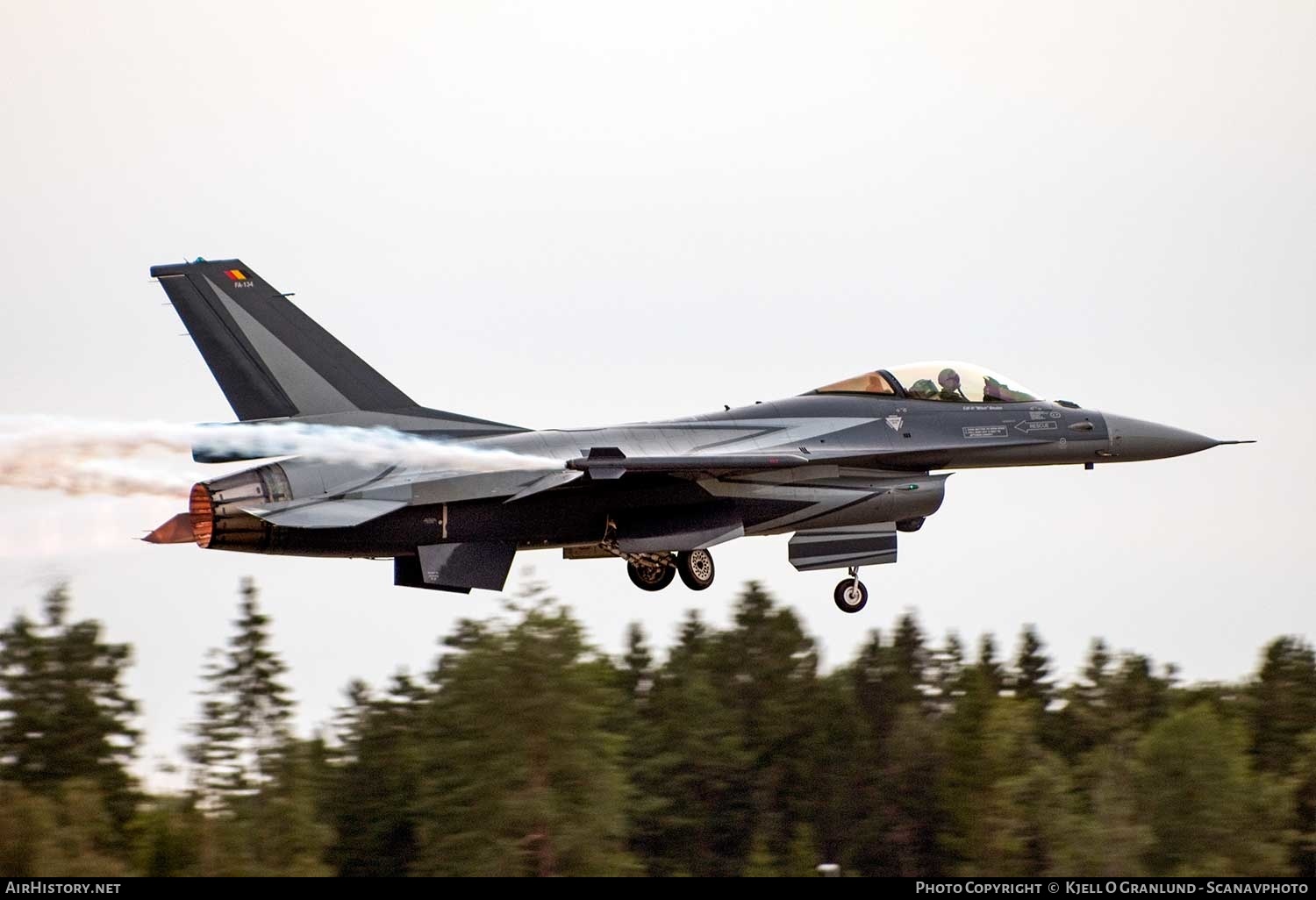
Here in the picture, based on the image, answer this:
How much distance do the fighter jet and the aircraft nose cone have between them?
0.03 metres

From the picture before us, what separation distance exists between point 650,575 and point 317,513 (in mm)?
5112

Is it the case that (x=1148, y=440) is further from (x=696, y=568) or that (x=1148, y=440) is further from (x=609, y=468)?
(x=609, y=468)

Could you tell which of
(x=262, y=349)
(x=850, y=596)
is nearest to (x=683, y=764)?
(x=850, y=596)

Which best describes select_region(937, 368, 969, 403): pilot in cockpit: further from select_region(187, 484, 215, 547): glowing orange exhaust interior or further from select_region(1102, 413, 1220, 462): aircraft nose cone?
select_region(187, 484, 215, 547): glowing orange exhaust interior

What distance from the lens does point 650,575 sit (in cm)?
2339

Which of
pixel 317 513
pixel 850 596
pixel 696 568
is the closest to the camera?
pixel 317 513

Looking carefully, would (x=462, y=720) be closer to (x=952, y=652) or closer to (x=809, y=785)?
(x=809, y=785)

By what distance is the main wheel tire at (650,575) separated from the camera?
23.4 m

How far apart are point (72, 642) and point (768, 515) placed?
29194 millimetres

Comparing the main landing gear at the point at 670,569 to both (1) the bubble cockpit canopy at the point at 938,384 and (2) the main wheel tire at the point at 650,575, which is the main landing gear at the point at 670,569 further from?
(1) the bubble cockpit canopy at the point at 938,384

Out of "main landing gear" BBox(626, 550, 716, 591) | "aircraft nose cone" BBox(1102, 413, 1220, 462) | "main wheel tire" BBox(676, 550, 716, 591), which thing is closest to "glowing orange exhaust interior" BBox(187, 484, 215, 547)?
"main landing gear" BBox(626, 550, 716, 591)

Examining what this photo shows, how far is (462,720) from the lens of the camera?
4269cm

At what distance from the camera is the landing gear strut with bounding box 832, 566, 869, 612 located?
24.3 meters

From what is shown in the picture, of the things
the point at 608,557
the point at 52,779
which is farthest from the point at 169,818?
the point at 608,557
